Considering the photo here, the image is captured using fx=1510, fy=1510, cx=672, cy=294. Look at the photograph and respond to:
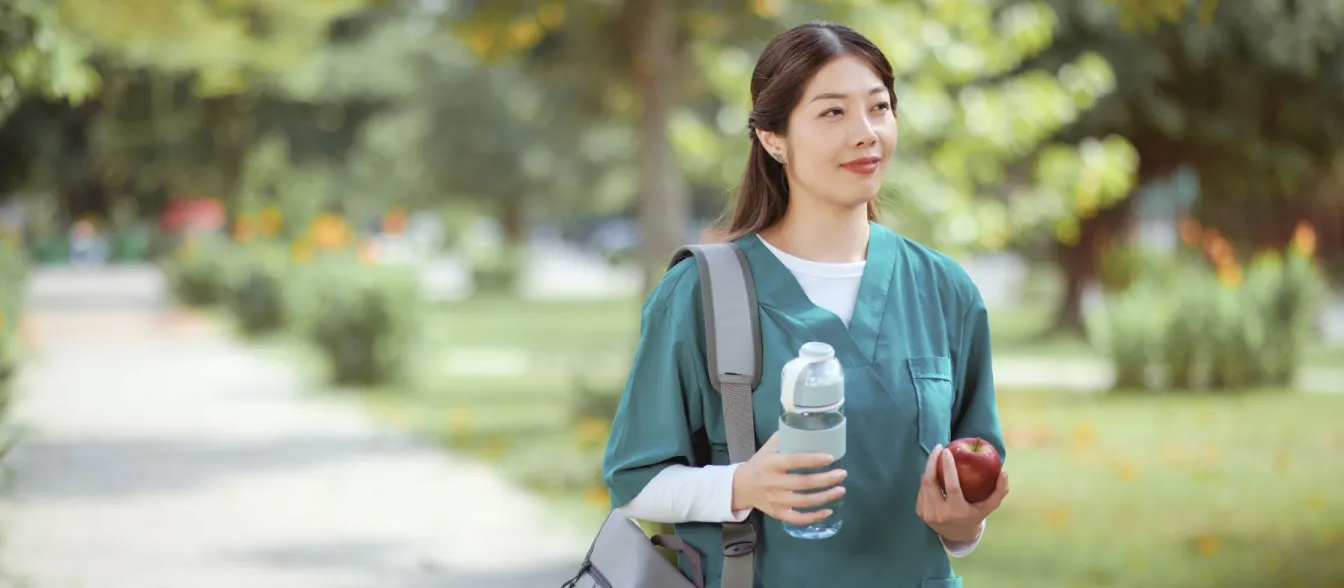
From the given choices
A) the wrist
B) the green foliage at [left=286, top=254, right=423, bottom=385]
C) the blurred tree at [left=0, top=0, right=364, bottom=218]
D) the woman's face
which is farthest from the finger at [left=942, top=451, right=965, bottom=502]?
the green foliage at [left=286, top=254, right=423, bottom=385]

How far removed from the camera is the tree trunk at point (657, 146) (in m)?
11.6

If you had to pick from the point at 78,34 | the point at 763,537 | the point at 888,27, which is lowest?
the point at 763,537

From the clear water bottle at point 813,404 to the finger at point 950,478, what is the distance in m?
0.21

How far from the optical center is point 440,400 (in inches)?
623

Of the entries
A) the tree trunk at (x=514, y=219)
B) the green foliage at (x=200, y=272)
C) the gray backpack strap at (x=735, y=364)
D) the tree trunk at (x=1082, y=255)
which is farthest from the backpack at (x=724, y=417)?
the tree trunk at (x=514, y=219)

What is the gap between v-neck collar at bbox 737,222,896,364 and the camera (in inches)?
95.6

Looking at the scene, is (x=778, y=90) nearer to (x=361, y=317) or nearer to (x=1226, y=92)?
(x=361, y=317)

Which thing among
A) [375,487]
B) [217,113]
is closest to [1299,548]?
[375,487]

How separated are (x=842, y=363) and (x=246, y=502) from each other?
8.18 metres

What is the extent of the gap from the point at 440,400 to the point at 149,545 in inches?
293

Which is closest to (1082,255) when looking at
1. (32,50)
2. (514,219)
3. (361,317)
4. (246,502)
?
(361,317)

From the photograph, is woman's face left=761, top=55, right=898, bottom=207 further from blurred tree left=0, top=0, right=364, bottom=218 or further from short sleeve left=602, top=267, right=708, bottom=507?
blurred tree left=0, top=0, right=364, bottom=218

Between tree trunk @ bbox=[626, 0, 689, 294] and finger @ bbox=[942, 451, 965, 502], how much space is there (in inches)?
359

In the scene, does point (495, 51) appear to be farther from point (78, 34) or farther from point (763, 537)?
point (763, 537)
